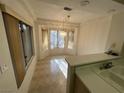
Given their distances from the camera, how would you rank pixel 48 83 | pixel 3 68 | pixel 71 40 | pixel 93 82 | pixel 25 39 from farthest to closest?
pixel 71 40
pixel 48 83
pixel 25 39
pixel 93 82
pixel 3 68

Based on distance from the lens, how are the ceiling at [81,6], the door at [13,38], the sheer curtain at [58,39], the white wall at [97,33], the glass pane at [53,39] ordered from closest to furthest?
the door at [13,38] < the ceiling at [81,6] < the white wall at [97,33] < the sheer curtain at [58,39] < the glass pane at [53,39]

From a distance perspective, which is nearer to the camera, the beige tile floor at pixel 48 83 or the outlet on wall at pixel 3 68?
the outlet on wall at pixel 3 68

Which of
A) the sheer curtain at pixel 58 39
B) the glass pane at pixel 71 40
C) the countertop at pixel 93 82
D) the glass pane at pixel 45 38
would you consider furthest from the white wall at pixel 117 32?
the glass pane at pixel 45 38

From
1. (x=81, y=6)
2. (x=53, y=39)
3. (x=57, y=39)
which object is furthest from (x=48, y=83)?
(x=57, y=39)

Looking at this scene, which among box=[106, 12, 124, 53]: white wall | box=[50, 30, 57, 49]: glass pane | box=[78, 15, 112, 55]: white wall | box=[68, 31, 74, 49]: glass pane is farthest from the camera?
box=[68, 31, 74, 49]: glass pane

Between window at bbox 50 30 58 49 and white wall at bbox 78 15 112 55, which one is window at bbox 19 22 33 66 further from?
white wall at bbox 78 15 112 55

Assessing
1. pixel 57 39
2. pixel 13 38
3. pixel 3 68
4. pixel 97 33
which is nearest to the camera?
pixel 3 68

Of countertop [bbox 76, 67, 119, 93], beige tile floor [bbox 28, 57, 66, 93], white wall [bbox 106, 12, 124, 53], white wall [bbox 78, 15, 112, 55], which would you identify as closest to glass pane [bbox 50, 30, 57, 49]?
white wall [bbox 78, 15, 112, 55]

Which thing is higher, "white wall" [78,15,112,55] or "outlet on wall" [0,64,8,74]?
"white wall" [78,15,112,55]

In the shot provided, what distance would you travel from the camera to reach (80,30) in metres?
4.72

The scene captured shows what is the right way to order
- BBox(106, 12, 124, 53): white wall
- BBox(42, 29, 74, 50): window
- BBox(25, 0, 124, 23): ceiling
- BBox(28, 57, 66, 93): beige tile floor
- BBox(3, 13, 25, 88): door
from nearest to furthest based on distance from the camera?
BBox(3, 13, 25, 88): door → BBox(25, 0, 124, 23): ceiling → BBox(106, 12, 124, 53): white wall → BBox(28, 57, 66, 93): beige tile floor → BBox(42, 29, 74, 50): window

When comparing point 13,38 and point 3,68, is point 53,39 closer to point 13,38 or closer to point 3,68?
point 13,38

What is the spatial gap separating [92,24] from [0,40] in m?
3.69

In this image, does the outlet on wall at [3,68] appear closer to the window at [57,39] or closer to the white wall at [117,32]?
the white wall at [117,32]
